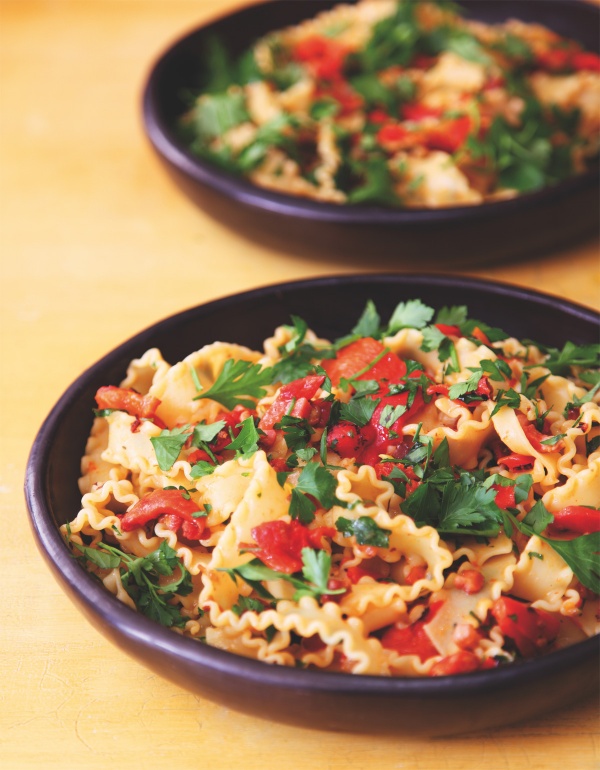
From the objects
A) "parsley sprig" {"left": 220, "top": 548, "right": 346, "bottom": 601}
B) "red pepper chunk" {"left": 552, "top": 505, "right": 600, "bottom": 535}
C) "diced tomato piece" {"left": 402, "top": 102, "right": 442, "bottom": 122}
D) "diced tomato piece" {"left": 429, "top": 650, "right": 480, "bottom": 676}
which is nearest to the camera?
"diced tomato piece" {"left": 429, "top": 650, "right": 480, "bottom": 676}

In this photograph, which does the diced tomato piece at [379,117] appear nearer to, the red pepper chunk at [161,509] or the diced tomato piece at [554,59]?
the diced tomato piece at [554,59]

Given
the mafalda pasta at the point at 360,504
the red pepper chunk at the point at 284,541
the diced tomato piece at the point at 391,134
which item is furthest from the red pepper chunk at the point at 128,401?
the diced tomato piece at the point at 391,134

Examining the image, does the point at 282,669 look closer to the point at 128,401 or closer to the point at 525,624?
the point at 525,624

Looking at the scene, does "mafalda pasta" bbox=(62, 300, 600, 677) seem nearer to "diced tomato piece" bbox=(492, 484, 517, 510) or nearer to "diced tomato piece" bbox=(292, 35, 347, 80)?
"diced tomato piece" bbox=(492, 484, 517, 510)

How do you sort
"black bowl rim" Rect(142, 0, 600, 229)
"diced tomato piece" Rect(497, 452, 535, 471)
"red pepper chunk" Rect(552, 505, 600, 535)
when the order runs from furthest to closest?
1. "black bowl rim" Rect(142, 0, 600, 229)
2. "diced tomato piece" Rect(497, 452, 535, 471)
3. "red pepper chunk" Rect(552, 505, 600, 535)

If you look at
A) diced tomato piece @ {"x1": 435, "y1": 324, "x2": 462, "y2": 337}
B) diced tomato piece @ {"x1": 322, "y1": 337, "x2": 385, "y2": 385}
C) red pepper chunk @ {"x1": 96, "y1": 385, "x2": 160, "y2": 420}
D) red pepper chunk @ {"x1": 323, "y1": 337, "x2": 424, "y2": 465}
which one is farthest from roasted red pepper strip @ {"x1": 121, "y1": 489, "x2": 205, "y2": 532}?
diced tomato piece @ {"x1": 435, "y1": 324, "x2": 462, "y2": 337}

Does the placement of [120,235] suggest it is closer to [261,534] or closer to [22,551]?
[22,551]
